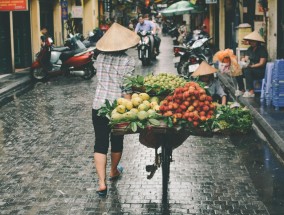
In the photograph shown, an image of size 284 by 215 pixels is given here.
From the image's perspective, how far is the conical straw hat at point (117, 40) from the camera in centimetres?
596

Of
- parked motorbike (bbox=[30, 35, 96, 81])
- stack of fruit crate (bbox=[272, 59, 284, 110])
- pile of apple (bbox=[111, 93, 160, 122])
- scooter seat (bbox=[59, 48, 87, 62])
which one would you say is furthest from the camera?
scooter seat (bbox=[59, 48, 87, 62])

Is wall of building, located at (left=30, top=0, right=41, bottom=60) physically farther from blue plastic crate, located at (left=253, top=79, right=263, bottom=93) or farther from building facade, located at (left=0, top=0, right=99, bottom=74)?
blue plastic crate, located at (left=253, top=79, right=263, bottom=93)

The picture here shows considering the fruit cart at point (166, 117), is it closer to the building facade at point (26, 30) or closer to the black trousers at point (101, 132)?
the black trousers at point (101, 132)

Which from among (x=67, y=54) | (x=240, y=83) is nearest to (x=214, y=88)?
(x=240, y=83)

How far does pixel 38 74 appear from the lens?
17.2 metres

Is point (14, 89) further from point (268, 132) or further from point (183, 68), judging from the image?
point (268, 132)

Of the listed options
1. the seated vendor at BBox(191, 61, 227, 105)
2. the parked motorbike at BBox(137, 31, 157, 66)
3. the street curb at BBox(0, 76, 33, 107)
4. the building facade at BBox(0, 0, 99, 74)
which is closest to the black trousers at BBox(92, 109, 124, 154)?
the seated vendor at BBox(191, 61, 227, 105)

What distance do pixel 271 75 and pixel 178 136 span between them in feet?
19.0

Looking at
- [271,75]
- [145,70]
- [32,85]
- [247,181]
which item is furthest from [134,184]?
[145,70]

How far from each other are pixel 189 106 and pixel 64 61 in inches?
506

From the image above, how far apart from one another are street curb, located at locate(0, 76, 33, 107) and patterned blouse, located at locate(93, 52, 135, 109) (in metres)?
7.27

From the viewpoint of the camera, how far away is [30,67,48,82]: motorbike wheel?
17.1m

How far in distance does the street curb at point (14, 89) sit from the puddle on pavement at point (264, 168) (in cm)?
653

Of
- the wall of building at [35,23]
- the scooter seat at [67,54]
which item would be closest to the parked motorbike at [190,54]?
the scooter seat at [67,54]
